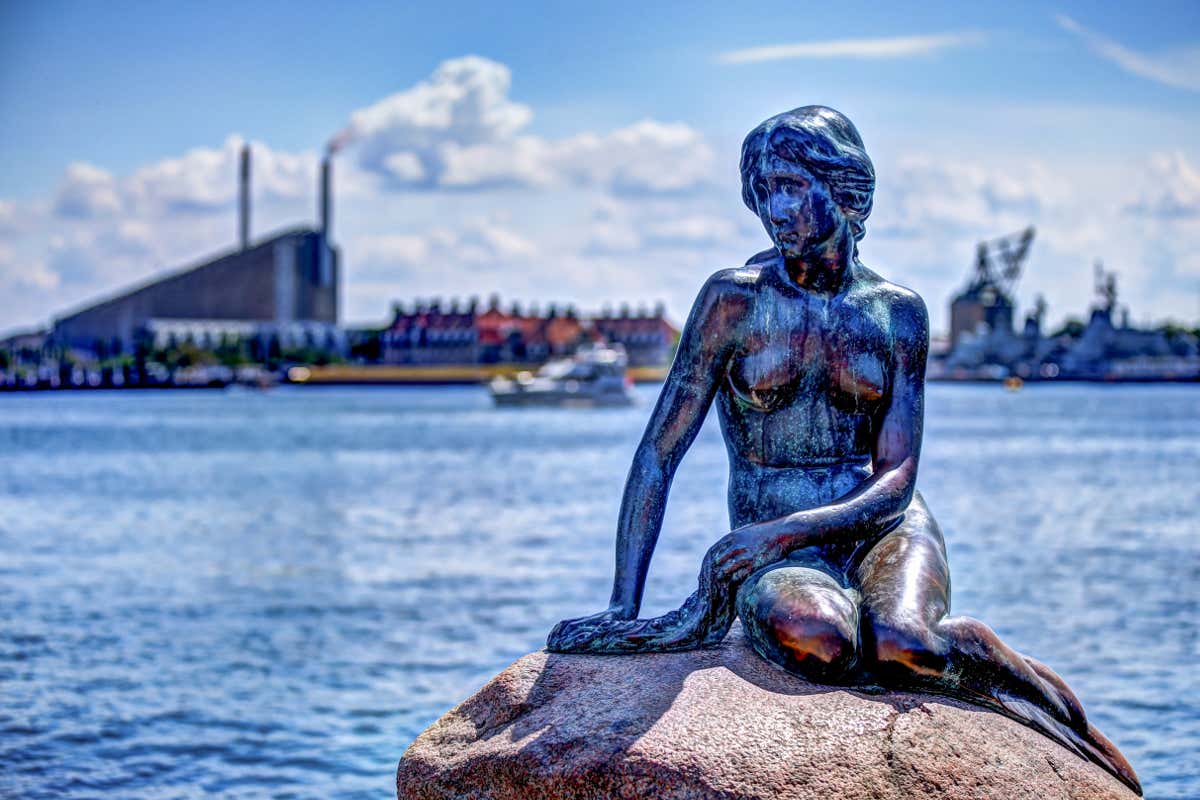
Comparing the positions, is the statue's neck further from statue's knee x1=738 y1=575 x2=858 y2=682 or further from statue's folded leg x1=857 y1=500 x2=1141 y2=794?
statue's knee x1=738 y1=575 x2=858 y2=682

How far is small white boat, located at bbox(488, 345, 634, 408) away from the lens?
8750 centimetres

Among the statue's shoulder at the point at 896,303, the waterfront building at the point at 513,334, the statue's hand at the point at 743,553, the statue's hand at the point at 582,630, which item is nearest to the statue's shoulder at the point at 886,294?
the statue's shoulder at the point at 896,303

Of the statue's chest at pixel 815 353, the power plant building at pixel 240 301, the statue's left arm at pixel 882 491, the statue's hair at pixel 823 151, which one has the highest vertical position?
the power plant building at pixel 240 301

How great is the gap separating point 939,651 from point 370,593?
1314cm

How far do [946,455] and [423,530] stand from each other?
79.5ft

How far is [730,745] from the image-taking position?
165 inches

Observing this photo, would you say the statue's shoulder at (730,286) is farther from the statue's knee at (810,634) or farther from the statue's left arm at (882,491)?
the statue's knee at (810,634)

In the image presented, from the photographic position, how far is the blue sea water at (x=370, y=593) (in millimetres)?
10295

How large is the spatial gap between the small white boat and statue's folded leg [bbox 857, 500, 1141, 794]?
81921mm

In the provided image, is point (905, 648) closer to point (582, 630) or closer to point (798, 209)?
point (582, 630)

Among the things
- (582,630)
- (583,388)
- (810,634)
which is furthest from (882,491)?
(583,388)

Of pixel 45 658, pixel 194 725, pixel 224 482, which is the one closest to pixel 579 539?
pixel 45 658

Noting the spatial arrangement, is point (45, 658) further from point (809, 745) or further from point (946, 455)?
point (946, 455)

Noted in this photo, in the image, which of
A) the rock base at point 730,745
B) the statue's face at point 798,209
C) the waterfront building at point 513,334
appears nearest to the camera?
the rock base at point 730,745
